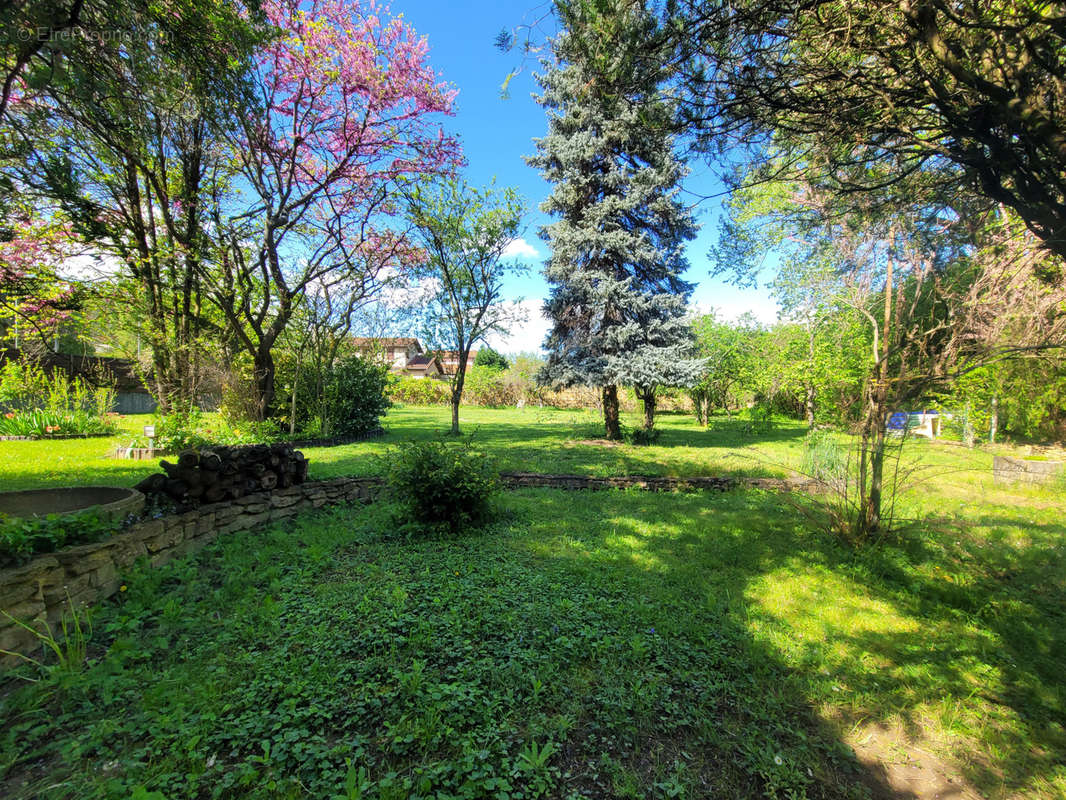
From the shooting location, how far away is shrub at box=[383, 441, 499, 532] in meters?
4.33

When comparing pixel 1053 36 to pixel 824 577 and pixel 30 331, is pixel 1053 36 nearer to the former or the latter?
pixel 824 577

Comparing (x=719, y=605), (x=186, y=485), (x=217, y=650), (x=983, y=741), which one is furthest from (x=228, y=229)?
(x=983, y=741)

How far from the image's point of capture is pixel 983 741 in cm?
192

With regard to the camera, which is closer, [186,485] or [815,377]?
[186,485]

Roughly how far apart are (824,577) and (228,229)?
10.7m

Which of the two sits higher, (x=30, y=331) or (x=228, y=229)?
(x=228, y=229)

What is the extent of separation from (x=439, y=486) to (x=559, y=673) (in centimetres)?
246

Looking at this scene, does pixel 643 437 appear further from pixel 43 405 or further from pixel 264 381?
pixel 43 405

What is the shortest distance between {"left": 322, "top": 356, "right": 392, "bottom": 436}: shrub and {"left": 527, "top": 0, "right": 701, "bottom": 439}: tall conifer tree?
4.81m

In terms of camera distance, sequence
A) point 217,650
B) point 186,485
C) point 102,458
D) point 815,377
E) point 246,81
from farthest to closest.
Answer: point 815,377, point 102,458, point 246,81, point 186,485, point 217,650

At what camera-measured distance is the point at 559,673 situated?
2221mm

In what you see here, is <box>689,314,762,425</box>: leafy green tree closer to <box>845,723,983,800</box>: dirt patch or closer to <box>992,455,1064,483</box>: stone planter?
<box>992,455,1064,483</box>: stone planter

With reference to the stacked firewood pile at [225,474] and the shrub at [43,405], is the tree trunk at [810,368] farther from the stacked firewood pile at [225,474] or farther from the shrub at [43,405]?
the shrub at [43,405]

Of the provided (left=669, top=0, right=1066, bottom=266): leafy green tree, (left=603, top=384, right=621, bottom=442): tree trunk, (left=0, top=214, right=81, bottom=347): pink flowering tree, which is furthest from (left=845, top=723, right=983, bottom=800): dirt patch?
(left=0, top=214, right=81, bottom=347): pink flowering tree
